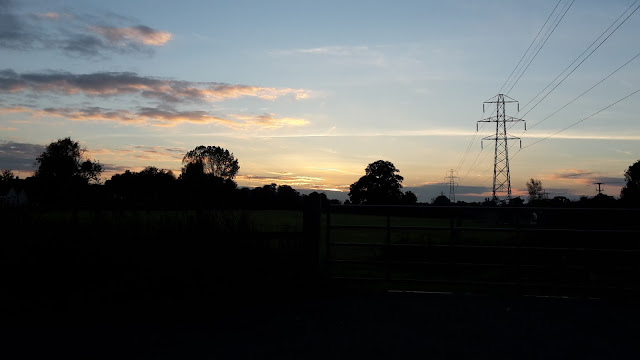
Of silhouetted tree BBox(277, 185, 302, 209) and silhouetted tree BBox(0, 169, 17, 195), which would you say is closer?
silhouetted tree BBox(277, 185, 302, 209)

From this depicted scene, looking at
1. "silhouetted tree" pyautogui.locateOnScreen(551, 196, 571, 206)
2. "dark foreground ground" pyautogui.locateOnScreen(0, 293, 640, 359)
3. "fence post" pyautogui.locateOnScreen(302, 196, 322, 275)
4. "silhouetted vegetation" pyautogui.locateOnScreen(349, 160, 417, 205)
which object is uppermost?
"silhouetted vegetation" pyautogui.locateOnScreen(349, 160, 417, 205)

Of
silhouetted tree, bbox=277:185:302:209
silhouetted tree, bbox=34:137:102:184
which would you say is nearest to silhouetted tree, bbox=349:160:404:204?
silhouetted tree, bbox=34:137:102:184

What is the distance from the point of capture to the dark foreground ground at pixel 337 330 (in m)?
5.84

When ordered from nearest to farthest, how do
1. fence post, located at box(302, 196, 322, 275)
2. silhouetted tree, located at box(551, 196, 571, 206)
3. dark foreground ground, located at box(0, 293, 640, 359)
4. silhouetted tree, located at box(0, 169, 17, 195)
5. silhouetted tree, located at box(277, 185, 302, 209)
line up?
dark foreground ground, located at box(0, 293, 640, 359) → fence post, located at box(302, 196, 322, 275) → silhouetted tree, located at box(277, 185, 302, 209) → silhouetted tree, located at box(551, 196, 571, 206) → silhouetted tree, located at box(0, 169, 17, 195)

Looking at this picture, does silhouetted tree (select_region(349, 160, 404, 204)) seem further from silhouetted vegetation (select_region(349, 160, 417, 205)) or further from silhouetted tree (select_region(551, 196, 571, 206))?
silhouetted tree (select_region(551, 196, 571, 206))

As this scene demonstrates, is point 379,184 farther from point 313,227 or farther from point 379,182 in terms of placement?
point 313,227

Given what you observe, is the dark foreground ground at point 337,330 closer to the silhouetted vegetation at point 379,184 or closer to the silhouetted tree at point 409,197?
the silhouetted tree at point 409,197

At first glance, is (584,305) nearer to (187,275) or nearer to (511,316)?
(511,316)

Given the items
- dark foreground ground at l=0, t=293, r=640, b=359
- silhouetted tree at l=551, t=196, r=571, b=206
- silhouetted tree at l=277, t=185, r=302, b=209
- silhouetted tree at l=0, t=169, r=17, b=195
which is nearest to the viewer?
dark foreground ground at l=0, t=293, r=640, b=359

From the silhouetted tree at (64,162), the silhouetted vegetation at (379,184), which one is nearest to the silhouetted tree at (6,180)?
the silhouetted tree at (64,162)

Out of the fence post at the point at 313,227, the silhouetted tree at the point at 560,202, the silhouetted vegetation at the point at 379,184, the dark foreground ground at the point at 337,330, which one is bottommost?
the dark foreground ground at the point at 337,330

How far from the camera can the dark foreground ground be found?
5840 mm

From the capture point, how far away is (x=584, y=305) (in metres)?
8.47

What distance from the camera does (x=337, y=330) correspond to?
6.69 meters
